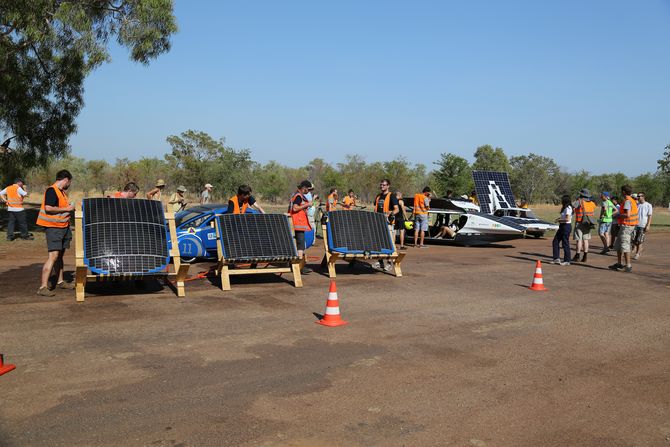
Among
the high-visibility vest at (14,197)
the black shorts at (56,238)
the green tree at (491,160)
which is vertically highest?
the green tree at (491,160)

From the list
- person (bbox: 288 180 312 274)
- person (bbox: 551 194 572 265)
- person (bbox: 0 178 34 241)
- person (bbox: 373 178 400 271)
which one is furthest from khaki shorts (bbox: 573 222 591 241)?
person (bbox: 0 178 34 241)

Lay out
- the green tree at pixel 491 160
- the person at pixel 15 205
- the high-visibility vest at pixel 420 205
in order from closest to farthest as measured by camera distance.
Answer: the person at pixel 15 205, the high-visibility vest at pixel 420 205, the green tree at pixel 491 160

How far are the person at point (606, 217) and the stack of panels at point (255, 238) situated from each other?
33.7 ft

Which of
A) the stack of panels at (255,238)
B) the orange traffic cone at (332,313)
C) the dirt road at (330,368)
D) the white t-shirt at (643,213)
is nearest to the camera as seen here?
the dirt road at (330,368)

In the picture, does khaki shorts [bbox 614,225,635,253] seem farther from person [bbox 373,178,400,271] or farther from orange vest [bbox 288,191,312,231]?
orange vest [bbox 288,191,312,231]

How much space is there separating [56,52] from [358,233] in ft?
46.5

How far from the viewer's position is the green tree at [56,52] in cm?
1711

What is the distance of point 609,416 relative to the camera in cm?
490

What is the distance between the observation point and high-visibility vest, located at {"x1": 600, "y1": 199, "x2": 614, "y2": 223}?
16844 millimetres

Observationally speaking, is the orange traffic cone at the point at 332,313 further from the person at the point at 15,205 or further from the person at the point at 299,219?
the person at the point at 15,205

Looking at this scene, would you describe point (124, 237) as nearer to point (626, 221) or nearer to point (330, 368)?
point (330, 368)

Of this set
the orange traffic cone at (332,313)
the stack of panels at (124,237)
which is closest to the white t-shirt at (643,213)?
the orange traffic cone at (332,313)

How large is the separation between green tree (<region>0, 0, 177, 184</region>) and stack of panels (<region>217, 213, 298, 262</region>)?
1069 centimetres

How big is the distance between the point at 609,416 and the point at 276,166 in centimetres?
9007
